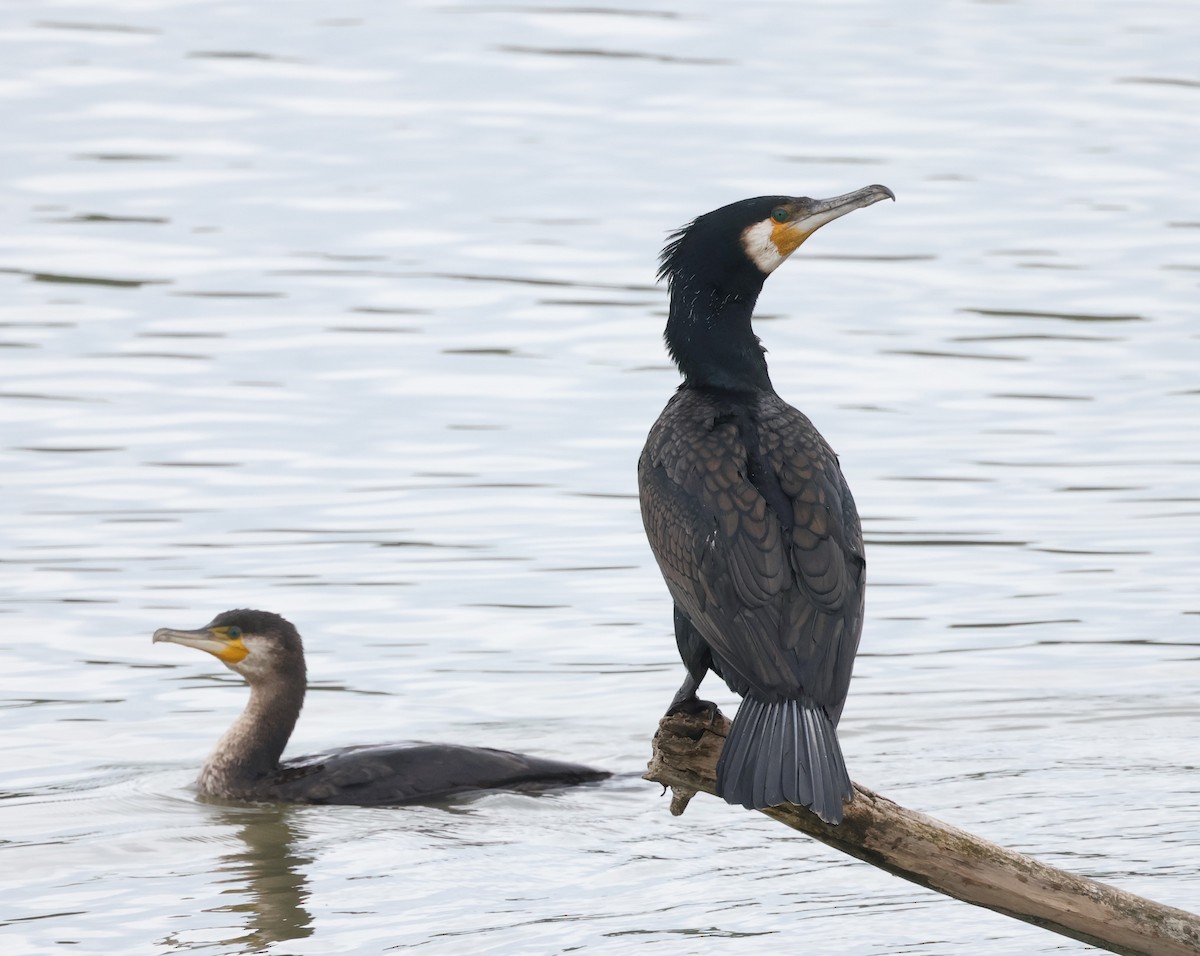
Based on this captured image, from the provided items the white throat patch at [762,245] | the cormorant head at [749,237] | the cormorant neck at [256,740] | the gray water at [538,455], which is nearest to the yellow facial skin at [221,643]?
the cormorant neck at [256,740]

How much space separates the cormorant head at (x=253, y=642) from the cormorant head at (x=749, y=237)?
3388 millimetres

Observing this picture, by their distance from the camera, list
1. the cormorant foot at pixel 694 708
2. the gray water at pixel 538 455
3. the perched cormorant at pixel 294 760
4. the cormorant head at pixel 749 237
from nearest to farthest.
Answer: the cormorant foot at pixel 694 708, the cormorant head at pixel 749 237, the gray water at pixel 538 455, the perched cormorant at pixel 294 760

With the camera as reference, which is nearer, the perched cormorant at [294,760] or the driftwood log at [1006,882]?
the driftwood log at [1006,882]

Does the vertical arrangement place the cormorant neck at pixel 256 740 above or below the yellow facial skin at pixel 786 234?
below

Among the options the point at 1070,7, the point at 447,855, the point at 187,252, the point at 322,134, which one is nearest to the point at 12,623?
the point at 447,855

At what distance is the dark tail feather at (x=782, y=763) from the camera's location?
5168 mm

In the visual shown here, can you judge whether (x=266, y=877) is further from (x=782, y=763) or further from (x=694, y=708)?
(x=782, y=763)

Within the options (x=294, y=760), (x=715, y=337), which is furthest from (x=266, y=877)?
(x=715, y=337)

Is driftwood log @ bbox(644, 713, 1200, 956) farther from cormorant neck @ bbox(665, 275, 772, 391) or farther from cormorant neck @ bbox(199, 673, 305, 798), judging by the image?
cormorant neck @ bbox(199, 673, 305, 798)

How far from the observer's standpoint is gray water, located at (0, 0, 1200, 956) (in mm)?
8062

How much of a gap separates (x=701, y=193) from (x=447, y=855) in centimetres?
1145

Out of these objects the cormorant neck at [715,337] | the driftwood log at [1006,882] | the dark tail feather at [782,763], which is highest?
the cormorant neck at [715,337]

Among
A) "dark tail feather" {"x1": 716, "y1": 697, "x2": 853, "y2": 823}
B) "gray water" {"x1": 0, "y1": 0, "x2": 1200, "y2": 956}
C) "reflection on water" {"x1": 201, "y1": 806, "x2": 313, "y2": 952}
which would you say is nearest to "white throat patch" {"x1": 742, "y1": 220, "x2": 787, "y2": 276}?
"dark tail feather" {"x1": 716, "y1": 697, "x2": 853, "y2": 823}

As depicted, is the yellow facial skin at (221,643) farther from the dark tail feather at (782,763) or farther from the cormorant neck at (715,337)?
the dark tail feather at (782,763)
